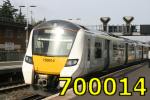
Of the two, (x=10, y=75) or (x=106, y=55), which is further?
(x=10, y=75)

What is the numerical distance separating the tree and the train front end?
8486cm

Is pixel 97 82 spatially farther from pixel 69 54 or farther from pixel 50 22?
pixel 50 22

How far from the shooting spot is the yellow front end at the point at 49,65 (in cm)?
1372

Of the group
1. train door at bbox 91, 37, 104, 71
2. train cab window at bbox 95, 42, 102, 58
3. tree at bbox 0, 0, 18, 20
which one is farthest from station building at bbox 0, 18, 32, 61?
train cab window at bbox 95, 42, 102, 58

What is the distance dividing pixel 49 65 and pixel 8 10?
90089 mm

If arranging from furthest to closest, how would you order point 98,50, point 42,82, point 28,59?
point 98,50 < point 28,59 < point 42,82

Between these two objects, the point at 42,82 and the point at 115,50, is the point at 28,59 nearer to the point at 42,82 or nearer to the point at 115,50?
the point at 42,82

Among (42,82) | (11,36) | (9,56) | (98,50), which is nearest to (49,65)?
(42,82)

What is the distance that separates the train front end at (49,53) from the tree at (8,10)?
3341 inches

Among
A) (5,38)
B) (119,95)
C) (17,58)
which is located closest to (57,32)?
(119,95)

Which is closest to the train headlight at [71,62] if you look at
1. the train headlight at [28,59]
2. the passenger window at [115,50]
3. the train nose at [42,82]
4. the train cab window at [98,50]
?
the train nose at [42,82]

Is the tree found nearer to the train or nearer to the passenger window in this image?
the passenger window

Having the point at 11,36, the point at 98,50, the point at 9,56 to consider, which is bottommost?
the point at 9,56

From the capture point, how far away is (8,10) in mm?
101562
